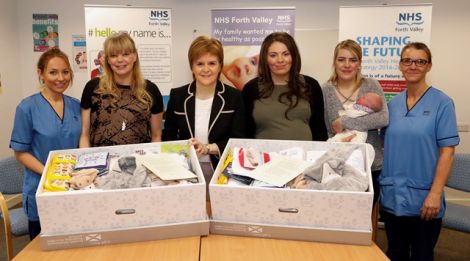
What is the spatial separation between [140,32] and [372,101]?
2.45 metres

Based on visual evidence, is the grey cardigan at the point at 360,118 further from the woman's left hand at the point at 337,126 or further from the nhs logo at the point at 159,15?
the nhs logo at the point at 159,15

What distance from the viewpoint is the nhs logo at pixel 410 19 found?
3.54 meters

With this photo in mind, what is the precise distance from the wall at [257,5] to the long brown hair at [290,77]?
2353 millimetres

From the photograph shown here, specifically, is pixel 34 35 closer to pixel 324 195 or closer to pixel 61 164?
pixel 61 164

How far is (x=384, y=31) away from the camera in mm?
3580

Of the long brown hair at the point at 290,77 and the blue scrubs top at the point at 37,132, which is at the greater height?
the long brown hair at the point at 290,77

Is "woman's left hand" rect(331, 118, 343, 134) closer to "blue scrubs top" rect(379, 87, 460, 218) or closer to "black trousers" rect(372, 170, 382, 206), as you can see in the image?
"blue scrubs top" rect(379, 87, 460, 218)

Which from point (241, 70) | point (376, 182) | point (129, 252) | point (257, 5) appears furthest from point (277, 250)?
point (257, 5)

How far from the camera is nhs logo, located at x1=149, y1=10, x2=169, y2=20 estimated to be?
12.3 feet

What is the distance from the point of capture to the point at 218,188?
1400mm

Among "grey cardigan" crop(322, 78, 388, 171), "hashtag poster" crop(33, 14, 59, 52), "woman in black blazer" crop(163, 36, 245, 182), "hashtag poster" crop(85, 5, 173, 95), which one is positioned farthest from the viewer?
"hashtag poster" crop(33, 14, 59, 52)

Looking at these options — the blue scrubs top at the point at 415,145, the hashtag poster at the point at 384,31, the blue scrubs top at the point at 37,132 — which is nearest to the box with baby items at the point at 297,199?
the blue scrubs top at the point at 415,145

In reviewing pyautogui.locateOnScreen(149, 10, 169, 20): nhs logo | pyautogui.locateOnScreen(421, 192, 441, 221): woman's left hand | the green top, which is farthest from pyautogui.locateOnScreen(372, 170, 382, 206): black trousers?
pyautogui.locateOnScreen(149, 10, 169, 20): nhs logo

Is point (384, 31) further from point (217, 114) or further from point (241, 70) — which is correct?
point (217, 114)
